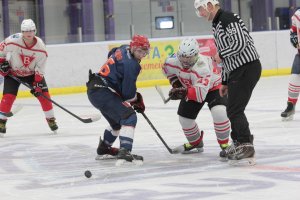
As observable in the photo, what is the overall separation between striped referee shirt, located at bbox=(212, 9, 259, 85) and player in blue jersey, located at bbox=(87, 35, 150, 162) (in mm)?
539

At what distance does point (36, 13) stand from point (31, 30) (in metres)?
8.55

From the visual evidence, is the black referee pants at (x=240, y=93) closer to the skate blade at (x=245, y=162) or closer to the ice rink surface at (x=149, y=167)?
the skate blade at (x=245, y=162)

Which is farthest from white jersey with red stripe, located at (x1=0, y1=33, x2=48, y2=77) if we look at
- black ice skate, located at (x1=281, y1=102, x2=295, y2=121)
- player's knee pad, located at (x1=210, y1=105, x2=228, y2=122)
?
player's knee pad, located at (x1=210, y1=105, x2=228, y2=122)

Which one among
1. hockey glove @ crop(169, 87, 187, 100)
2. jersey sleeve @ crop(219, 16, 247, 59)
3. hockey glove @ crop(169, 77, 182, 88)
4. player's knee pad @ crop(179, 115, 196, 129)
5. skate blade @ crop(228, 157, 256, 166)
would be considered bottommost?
skate blade @ crop(228, 157, 256, 166)

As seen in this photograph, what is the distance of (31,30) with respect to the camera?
26.0ft

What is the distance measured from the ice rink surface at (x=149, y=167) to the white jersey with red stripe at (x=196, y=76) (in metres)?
0.50

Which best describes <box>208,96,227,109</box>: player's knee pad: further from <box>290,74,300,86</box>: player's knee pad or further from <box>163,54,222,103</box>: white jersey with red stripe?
<box>290,74,300,86</box>: player's knee pad

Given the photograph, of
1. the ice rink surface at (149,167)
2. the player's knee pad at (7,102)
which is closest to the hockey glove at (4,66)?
the player's knee pad at (7,102)

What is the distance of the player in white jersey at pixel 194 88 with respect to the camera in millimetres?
5818

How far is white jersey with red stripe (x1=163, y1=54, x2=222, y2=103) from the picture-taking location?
5.87 metres

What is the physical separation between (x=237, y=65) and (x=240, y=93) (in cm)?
19

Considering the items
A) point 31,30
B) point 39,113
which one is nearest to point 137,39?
point 31,30

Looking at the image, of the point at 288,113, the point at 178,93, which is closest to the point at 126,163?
the point at 178,93

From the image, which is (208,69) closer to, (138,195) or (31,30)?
(138,195)
